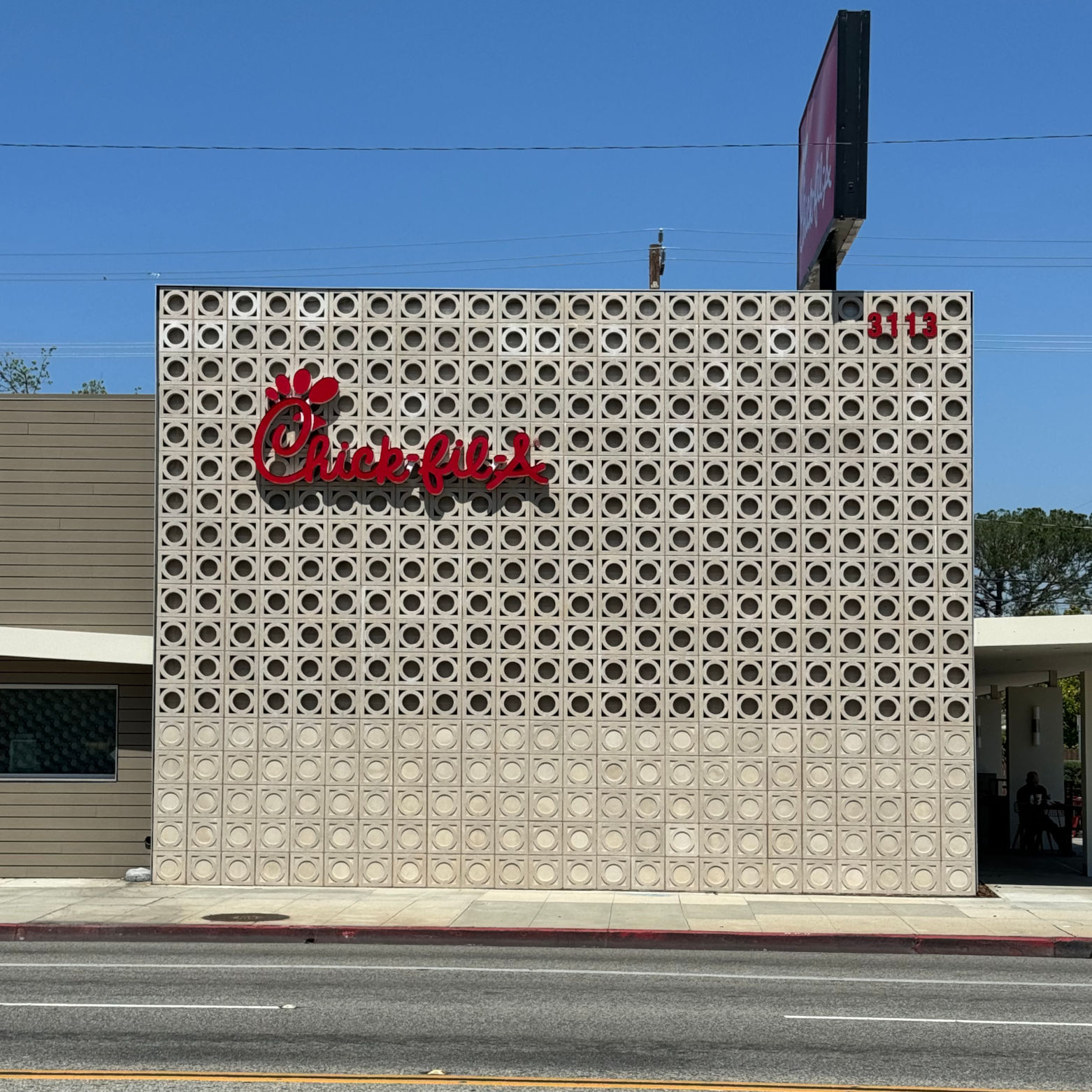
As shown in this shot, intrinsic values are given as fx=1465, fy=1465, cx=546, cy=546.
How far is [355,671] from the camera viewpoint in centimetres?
2003

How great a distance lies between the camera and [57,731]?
69.3 feet

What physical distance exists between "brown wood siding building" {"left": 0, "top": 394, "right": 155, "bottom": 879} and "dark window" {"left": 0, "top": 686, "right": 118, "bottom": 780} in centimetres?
18

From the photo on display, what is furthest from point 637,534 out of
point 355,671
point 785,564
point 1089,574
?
point 1089,574

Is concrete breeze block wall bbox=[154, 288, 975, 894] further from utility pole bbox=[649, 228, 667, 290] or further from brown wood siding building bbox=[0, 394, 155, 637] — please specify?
utility pole bbox=[649, 228, 667, 290]

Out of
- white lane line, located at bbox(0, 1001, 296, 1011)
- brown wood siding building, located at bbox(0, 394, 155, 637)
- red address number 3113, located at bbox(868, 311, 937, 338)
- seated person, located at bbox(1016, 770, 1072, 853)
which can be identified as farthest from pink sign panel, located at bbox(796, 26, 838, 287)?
white lane line, located at bbox(0, 1001, 296, 1011)

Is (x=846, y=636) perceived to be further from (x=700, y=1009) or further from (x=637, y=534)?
(x=700, y=1009)

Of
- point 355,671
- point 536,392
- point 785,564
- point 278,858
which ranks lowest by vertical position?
point 278,858

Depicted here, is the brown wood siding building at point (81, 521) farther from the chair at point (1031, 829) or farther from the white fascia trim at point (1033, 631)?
the chair at point (1031, 829)

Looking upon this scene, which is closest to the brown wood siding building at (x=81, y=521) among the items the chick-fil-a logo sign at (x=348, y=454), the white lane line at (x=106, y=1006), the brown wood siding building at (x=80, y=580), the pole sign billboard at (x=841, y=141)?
the brown wood siding building at (x=80, y=580)

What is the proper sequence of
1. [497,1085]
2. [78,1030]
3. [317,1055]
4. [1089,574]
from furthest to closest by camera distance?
[1089,574] < [78,1030] < [317,1055] < [497,1085]

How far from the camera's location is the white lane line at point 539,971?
542 inches

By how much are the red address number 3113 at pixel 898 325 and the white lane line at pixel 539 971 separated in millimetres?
9209

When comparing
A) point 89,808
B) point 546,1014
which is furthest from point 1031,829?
point 546,1014

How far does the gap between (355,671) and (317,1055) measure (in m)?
10.1
